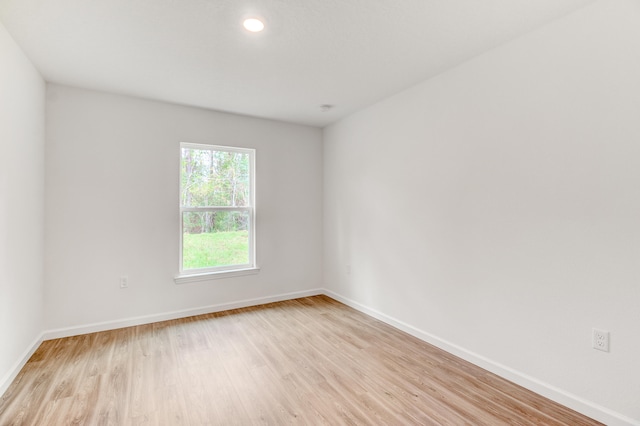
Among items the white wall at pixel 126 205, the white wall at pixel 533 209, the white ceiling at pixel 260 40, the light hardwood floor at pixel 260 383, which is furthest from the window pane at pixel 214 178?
the white wall at pixel 533 209

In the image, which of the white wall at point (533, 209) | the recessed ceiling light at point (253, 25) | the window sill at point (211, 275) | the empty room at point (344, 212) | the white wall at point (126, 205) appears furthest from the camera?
the window sill at point (211, 275)

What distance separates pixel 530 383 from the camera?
80.8 inches

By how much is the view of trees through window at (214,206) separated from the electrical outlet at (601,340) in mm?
3441

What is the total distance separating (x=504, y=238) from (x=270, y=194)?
111 inches

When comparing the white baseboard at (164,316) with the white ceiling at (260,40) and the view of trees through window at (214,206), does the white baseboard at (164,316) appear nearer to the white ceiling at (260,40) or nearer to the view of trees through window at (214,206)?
the view of trees through window at (214,206)

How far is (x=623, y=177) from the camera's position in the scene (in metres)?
1.68

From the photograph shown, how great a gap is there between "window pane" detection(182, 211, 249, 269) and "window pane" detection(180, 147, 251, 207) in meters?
0.16

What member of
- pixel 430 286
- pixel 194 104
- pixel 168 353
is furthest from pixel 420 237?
pixel 194 104

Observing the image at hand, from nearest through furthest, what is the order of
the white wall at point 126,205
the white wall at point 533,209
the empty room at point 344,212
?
the white wall at point 533,209 → the empty room at point 344,212 → the white wall at point 126,205

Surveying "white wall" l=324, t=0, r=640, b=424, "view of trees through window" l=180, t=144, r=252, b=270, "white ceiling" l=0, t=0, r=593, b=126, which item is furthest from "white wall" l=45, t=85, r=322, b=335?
"white wall" l=324, t=0, r=640, b=424

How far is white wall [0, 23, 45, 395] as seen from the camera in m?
2.05

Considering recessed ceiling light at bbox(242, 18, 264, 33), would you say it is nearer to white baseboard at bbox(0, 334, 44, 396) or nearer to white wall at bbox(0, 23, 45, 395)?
white wall at bbox(0, 23, 45, 395)

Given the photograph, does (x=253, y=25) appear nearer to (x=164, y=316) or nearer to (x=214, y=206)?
(x=214, y=206)

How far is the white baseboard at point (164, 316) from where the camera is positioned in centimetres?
293
